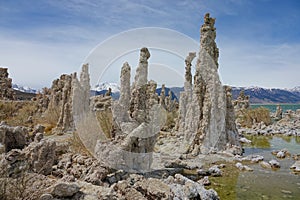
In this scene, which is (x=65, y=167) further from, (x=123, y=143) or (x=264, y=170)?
(x=264, y=170)

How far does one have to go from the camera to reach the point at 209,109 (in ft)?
49.9

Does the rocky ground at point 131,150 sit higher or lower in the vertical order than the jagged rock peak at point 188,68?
Result: lower

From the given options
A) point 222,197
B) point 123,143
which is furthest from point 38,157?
point 222,197

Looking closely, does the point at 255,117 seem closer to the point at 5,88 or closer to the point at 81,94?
the point at 81,94

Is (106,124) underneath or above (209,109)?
underneath

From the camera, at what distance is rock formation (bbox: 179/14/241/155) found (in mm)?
14977

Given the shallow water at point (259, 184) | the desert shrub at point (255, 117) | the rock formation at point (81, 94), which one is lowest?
the shallow water at point (259, 184)

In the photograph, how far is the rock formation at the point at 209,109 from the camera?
49.1 ft

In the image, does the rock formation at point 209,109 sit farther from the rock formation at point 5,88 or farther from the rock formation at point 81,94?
the rock formation at point 5,88

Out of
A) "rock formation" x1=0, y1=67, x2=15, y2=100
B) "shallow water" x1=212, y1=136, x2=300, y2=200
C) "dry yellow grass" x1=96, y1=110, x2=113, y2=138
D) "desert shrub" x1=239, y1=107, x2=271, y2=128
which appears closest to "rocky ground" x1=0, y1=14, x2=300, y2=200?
"dry yellow grass" x1=96, y1=110, x2=113, y2=138

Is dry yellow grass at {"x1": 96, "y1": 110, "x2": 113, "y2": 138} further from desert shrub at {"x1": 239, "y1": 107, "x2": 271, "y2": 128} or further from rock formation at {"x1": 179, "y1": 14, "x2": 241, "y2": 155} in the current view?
desert shrub at {"x1": 239, "y1": 107, "x2": 271, "y2": 128}

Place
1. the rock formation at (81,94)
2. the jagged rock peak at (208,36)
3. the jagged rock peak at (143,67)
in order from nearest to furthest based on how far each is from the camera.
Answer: the jagged rock peak at (143,67)
the jagged rock peak at (208,36)
the rock formation at (81,94)

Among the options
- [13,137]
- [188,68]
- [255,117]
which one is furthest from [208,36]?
[255,117]

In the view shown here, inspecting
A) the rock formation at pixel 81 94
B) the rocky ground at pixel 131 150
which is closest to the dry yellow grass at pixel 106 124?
the rocky ground at pixel 131 150
